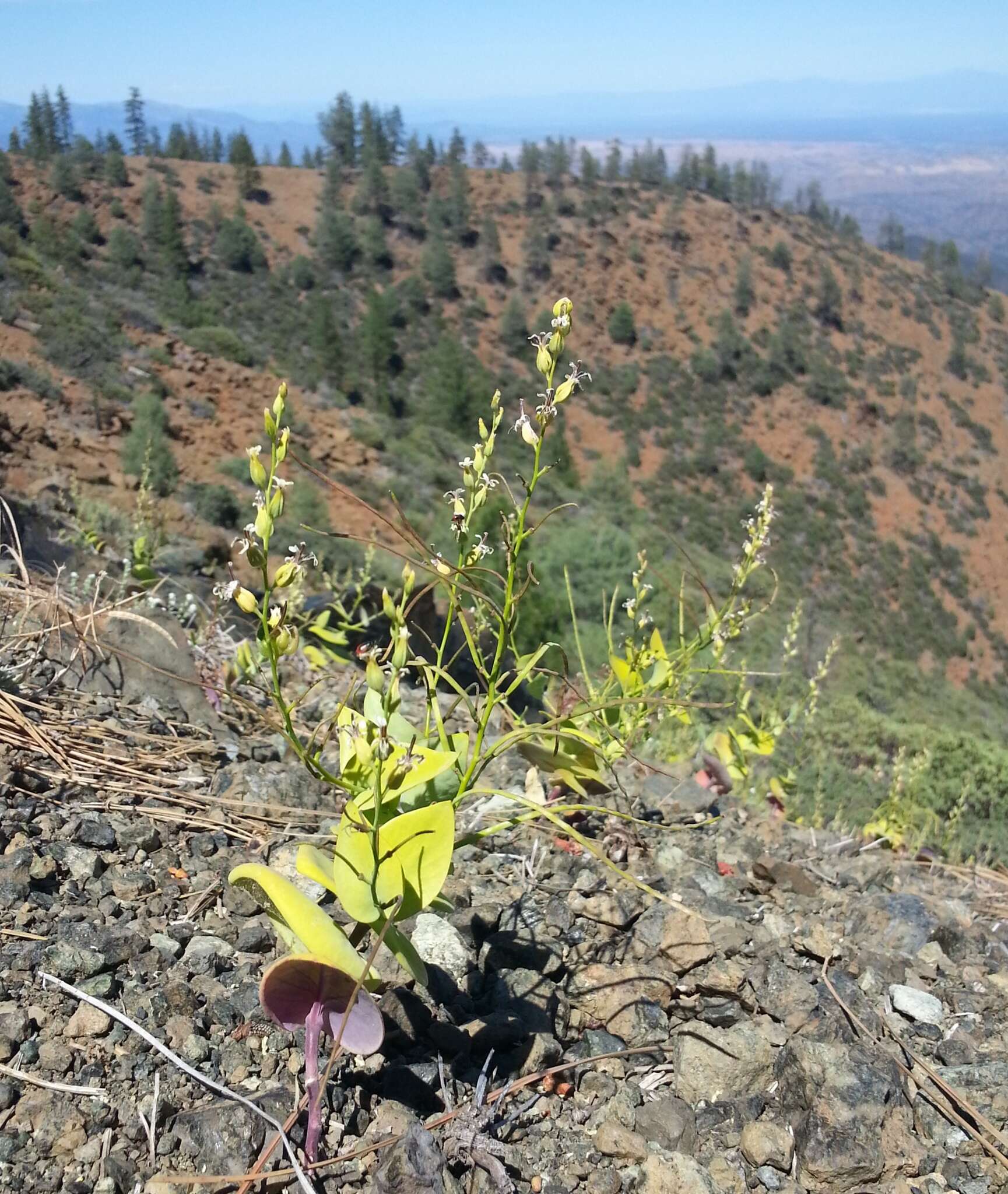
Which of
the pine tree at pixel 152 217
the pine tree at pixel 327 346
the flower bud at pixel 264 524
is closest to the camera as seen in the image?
the flower bud at pixel 264 524

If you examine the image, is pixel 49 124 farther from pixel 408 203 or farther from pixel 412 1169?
pixel 412 1169

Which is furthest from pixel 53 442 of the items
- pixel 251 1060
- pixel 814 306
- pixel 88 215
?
pixel 814 306

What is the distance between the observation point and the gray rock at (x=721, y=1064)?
1.65 metres

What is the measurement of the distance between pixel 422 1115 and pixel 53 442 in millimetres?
11852

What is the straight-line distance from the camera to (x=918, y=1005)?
6.41 ft

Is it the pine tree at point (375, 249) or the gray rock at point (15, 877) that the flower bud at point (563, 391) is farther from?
the pine tree at point (375, 249)

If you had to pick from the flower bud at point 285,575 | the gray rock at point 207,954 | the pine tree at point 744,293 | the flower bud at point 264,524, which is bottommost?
the pine tree at point 744,293

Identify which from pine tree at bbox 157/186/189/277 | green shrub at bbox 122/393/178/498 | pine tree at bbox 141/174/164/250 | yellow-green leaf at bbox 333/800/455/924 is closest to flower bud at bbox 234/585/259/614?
yellow-green leaf at bbox 333/800/455/924

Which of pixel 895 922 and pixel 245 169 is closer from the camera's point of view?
pixel 895 922

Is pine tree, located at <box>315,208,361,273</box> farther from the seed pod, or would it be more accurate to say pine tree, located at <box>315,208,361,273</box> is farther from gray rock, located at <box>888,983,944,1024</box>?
the seed pod

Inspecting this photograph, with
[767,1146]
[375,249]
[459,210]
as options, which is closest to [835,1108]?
[767,1146]

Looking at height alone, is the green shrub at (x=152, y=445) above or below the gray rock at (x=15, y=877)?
below

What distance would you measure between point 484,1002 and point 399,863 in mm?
535

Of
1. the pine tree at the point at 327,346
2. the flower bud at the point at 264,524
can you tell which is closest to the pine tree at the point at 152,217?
the pine tree at the point at 327,346
